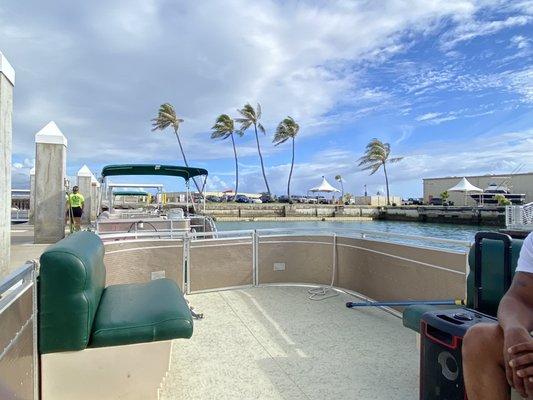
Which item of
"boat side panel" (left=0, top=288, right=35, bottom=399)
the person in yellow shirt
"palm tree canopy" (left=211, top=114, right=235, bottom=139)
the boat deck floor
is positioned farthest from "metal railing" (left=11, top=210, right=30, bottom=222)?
"palm tree canopy" (left=211, top=114, right=235, bottom=139)

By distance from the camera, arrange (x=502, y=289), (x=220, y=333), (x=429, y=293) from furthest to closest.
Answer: (x=429, y=293) < (x=220, y=333) < (x=502, y=289)

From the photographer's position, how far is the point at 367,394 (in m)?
2.45

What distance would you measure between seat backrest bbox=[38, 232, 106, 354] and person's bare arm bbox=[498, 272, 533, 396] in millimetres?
1826

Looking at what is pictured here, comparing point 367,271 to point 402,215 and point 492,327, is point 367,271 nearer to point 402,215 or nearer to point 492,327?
point 492,327

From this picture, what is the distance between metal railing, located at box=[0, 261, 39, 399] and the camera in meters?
1.43

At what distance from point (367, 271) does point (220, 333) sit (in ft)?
6.78

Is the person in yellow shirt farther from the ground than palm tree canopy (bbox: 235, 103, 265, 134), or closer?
closer

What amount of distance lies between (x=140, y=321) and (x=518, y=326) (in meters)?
1.70

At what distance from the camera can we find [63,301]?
192 centimetres

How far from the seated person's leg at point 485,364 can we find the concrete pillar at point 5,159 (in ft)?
11.9

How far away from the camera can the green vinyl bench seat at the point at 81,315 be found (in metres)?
1.92

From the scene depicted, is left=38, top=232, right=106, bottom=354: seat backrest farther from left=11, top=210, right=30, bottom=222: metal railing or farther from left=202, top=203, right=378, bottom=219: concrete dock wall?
left=202, top=203, right=378, bottom=219: concrete dock wall

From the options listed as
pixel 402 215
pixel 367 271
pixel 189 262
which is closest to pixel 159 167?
pixel 189 262

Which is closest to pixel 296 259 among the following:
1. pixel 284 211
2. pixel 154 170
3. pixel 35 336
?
pixel 35 336
